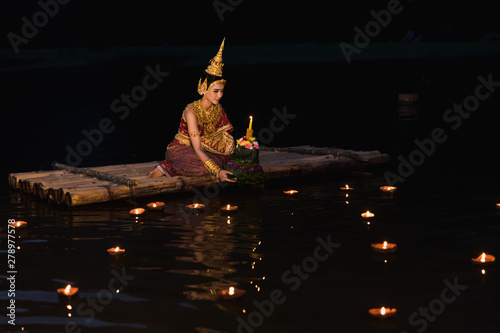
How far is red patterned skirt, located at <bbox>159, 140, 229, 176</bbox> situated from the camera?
11.0 meters

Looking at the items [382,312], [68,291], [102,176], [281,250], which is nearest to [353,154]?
[102,176]

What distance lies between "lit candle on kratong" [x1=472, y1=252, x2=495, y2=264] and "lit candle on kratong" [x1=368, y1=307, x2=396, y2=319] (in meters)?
1.76

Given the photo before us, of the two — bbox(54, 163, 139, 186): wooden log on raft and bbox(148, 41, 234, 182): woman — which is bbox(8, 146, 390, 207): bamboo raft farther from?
bbox(148, 41, 234, 182): woman

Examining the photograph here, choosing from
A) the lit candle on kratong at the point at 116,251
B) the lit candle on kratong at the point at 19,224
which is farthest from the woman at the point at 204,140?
the lit candle on kratong at the point at 116,251

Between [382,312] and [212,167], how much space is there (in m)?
5.25

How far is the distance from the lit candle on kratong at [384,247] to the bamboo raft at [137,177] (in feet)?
12.4

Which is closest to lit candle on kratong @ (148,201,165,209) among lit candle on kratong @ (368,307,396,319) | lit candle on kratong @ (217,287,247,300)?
lit candle on kratong @ (217,287,247,300)

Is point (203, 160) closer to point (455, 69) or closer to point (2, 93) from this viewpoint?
point (2, 93)

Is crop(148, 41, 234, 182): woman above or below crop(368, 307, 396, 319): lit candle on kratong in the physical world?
above

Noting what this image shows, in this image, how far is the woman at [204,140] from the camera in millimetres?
10742

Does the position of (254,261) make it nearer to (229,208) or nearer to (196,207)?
(229,208)

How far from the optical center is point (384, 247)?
7727 millimetres

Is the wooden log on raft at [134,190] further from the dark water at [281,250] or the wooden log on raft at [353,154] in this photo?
the wooden log on raft at [353,154]

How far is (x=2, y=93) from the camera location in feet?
106
